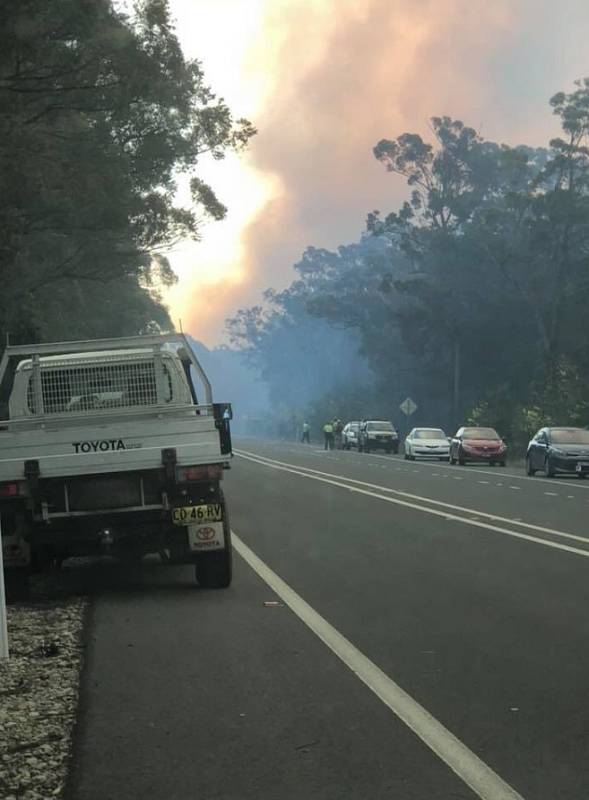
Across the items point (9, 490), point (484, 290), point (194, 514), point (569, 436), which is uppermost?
point (484, 290)

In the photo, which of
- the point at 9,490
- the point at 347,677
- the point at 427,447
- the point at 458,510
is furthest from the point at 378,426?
the point at 347,677

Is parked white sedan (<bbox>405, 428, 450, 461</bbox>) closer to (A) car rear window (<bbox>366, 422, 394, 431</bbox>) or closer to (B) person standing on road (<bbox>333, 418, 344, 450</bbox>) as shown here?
(A) car rear window (<bbox>366, 422, 394, 431</bbox>)

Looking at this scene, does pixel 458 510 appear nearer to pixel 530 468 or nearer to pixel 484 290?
pixel 530 468

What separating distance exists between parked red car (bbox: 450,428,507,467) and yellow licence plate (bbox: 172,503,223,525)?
35784 mm

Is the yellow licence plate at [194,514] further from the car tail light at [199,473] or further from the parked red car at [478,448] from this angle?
the parked red car at [478,448]

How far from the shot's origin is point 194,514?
1129cm

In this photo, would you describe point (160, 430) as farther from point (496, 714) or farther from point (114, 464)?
point (496, 714)

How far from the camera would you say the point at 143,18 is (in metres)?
33.6

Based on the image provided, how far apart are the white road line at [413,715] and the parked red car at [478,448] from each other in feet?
118

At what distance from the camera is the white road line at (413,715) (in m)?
5.50

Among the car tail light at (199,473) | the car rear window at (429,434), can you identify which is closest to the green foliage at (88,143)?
the car tail light at (199,473)

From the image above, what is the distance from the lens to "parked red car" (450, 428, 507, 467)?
1825 inches

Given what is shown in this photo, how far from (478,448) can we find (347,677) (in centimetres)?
3929

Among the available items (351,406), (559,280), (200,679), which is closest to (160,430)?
(200,679)
